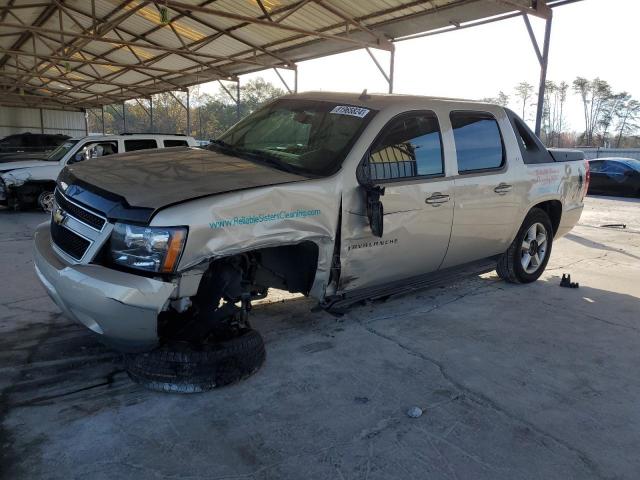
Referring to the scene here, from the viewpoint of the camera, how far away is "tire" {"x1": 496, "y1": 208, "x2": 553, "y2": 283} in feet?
17.8

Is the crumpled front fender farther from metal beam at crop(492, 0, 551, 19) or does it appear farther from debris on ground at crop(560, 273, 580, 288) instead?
metal beam at crop(492, 0, 551, 19)

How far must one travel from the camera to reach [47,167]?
1067 cm

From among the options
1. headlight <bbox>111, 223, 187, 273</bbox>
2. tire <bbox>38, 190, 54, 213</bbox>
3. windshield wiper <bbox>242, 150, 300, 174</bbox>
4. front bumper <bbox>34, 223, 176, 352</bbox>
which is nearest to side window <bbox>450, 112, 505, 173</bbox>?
windshield wiper <bbox>242, 150, 300, 174</bbox>

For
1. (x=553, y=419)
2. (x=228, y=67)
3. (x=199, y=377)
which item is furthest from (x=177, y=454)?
(x=228, y=67)

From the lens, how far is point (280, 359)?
11.8 feet

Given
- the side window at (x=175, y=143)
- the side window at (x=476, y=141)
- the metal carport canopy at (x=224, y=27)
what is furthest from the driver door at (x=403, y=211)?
the side window at (x=175, y=143)

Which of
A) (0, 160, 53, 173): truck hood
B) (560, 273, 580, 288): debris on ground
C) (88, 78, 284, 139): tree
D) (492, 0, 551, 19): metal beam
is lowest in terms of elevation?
(560, 273, 580, 288): debris on ground

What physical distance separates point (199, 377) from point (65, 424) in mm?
752

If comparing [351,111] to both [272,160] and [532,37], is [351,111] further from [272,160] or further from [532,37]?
[532,37]

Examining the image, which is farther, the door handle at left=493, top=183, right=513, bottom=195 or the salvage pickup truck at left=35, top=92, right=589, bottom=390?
the door handle at left=493, top=183, right=513, bottom=195

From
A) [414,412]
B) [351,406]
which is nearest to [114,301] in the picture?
[351,406]

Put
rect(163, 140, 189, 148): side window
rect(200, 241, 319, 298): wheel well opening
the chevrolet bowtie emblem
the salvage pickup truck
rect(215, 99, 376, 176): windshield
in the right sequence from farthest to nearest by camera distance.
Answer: rect(163, 140, 189, 148): side window → rect(215, 99, 376, 176): windshield → rect(200, 241, 319, 298): wheel well opening → the chevrolet bowtie emblem → the salvage pickup truck

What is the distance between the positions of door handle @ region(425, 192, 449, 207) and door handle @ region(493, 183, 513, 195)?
77 cm

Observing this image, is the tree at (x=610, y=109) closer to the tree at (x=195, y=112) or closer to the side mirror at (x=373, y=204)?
the tree at (x=195, y=112)
